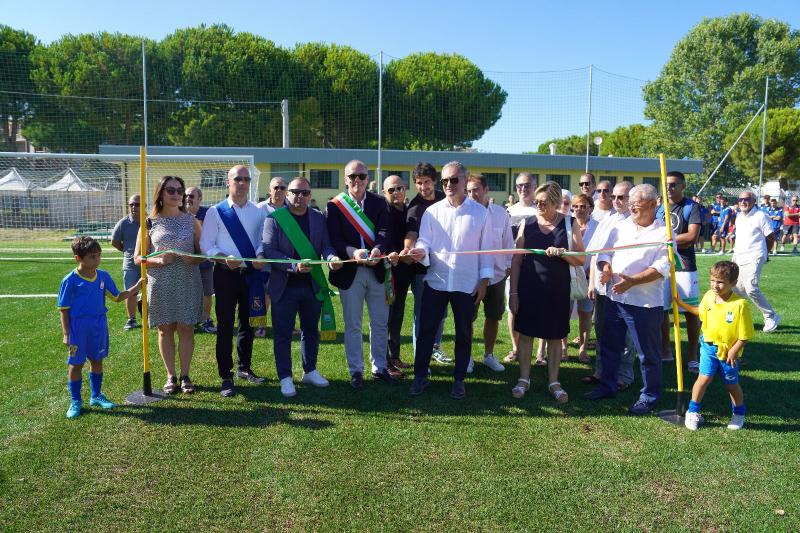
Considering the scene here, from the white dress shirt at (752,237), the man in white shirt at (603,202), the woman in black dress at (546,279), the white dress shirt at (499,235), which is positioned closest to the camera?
the woman in black dress at (546,279)

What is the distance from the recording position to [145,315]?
15.8ft

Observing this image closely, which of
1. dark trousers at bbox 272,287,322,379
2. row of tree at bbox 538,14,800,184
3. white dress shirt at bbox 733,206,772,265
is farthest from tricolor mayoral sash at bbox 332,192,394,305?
row of tree at bbox 538,14,800,184

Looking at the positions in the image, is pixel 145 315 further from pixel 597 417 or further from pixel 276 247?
pixel 597 417

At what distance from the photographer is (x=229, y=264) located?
15.9 feet

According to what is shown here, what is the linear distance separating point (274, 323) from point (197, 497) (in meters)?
1.97

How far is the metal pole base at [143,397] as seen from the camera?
4754 millimetres

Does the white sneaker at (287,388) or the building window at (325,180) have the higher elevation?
the building window at (325,180)

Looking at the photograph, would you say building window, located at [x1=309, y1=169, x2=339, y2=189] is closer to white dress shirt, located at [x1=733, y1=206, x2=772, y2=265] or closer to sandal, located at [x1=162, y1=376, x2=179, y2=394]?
white dress shirt, located at [x1=733, y1=206, x2=772, y2=265]

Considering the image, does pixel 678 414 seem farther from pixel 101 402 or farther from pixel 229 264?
pixel 101 402

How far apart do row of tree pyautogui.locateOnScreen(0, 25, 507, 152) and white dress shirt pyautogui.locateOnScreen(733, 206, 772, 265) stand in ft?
51.9

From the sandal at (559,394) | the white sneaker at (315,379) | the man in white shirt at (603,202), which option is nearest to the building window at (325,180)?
the man in white shirt at (603,202)

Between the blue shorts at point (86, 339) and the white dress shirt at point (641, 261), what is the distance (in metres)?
4.34

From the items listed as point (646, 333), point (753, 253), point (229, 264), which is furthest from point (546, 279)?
point (753, 253)

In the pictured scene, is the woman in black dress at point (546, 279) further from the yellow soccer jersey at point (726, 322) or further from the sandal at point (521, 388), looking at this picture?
the yellow soccer jersey at point (726, 322)
